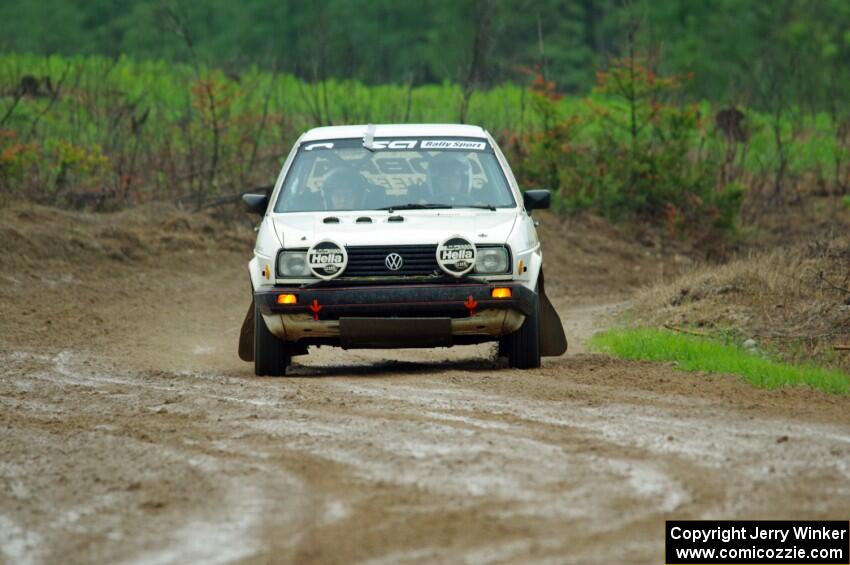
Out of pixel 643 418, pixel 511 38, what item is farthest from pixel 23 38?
pixel 643 418

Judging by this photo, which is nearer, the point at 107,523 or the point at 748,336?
the point at 107,523

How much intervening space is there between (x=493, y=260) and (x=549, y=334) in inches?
42.0

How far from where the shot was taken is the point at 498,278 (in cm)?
1038

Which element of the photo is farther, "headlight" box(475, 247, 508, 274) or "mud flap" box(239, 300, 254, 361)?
"mud flap" box(239, 300, 254, 361)

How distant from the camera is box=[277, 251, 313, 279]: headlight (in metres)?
A: 10.3

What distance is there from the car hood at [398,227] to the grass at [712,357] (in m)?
1.76

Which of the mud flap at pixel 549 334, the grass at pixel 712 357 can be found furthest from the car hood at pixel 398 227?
the grass at pixel 712 357

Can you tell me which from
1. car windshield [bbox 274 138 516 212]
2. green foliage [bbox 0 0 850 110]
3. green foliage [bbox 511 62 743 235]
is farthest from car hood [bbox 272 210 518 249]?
green foliage [bbox 0 0 850 110]

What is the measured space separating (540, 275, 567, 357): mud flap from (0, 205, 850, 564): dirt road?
13.9 inches

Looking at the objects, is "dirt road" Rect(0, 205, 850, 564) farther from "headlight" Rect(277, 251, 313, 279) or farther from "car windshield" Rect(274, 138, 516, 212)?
"car windshield" Rect(274, 138, 516, 212)

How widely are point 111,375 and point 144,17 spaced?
43102 millimetres

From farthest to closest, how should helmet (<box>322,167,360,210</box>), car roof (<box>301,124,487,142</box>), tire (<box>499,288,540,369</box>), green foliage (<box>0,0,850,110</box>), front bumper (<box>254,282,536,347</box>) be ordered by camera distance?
green foliage (<box>0,0,850,110</box>) → car roof (<box>301,124,487,142</box>) → helmet (<box>322,167,360,210</box>) → tire (<box>499,288,540,369</box>) → front bumper (<box>254,282,536,347</box>)

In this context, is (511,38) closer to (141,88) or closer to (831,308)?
(141,88)

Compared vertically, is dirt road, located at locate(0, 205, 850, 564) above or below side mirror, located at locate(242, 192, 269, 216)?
below
